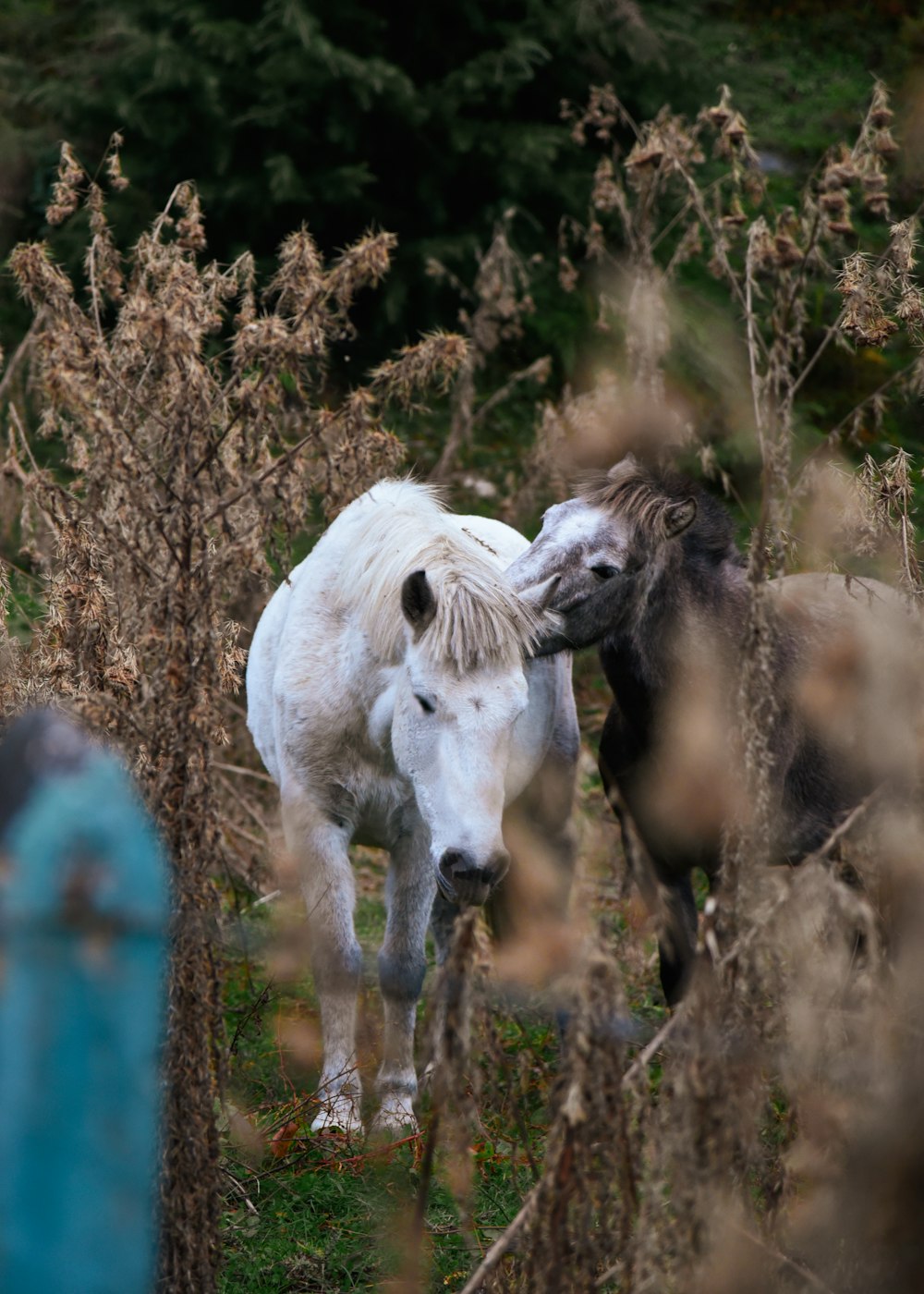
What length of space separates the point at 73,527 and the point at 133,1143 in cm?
211

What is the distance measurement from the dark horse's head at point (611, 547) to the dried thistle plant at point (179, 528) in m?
0.71

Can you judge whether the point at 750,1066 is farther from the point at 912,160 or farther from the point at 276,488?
the point at 912,160

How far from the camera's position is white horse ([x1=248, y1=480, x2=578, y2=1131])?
380 cm

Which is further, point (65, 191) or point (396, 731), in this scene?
point (65, 191)

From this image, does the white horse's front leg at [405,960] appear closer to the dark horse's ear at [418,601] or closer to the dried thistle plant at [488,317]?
the dark horse's ear at [418,601]

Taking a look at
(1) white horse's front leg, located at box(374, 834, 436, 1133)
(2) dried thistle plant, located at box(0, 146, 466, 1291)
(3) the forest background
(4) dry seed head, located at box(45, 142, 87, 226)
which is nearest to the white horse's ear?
(2) dried thistle plant, located at box(0, 146, 466, 1291)

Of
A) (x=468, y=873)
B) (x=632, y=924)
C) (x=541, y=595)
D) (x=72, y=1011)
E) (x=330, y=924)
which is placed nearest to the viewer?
(x=72, y=1011)

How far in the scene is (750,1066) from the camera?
7.76 ft

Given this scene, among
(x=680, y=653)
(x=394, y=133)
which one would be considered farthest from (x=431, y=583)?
(x=394, y=133)

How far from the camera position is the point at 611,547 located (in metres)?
4.38

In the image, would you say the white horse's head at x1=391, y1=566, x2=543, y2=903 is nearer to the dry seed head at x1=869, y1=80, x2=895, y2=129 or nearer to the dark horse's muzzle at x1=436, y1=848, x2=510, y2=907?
the dark horse's muzzle at x1=436, y1=848, x2=510, y2=907

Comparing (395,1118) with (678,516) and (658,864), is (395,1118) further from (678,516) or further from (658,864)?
(678,516)

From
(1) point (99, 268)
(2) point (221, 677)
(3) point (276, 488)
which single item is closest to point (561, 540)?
(3) point (276, 488)

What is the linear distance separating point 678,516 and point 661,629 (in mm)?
380
